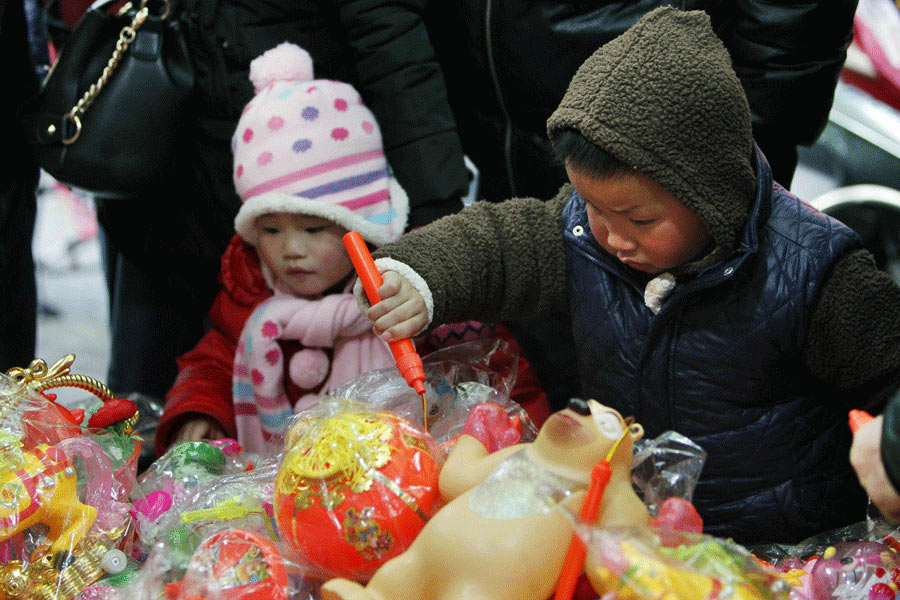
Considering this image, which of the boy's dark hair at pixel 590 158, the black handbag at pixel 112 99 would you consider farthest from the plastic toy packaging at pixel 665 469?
the black handbag at pixel 112 99

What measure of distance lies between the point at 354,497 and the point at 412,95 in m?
0.87

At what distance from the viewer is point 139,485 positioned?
45.5 inches

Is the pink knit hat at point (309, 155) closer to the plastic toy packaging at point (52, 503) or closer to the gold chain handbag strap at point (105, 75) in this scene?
the gold chain handbag strap at point (105, 75)

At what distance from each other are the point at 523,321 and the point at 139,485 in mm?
898

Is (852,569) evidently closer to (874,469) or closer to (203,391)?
(874,469)

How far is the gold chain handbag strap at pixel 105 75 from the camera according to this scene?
1596mm

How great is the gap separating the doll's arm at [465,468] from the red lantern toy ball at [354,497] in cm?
3

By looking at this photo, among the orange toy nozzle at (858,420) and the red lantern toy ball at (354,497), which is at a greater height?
the orange toy nozzle at (858,420)

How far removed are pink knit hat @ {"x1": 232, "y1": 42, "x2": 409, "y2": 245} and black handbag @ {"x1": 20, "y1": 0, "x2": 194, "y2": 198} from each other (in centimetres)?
18

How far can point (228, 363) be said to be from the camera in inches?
65.1

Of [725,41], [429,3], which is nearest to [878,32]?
[725,41]

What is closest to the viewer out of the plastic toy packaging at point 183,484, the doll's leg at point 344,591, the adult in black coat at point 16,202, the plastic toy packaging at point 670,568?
the plastic toy packaging at point 670,568

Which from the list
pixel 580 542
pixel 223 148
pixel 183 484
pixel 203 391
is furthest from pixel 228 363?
pixel 580 542

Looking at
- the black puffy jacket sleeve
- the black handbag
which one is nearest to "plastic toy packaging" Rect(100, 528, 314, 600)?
the black puffy jacket sleeve
